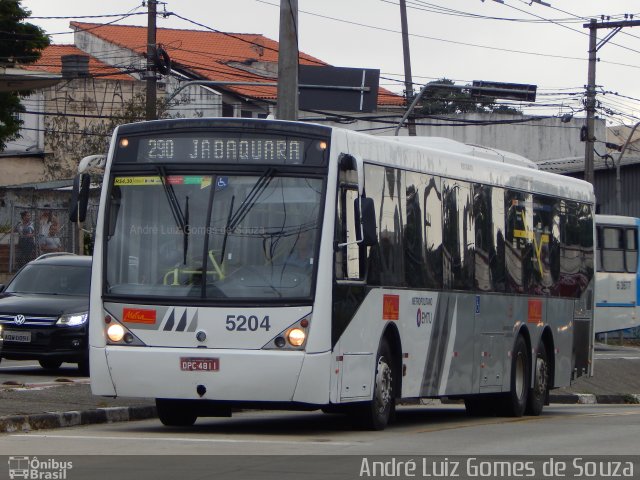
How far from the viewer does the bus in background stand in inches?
1575

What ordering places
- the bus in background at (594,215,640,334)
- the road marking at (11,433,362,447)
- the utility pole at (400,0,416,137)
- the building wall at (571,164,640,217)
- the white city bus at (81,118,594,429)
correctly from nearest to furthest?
1. the road marking at (11,433,362,447)
2. the white city bus at (81,118,594,429)
3. the bus in background at (594,215,640,334)
4. the utility pole at (400,0,416,137)
5. the building wall at (571,164,640,217)

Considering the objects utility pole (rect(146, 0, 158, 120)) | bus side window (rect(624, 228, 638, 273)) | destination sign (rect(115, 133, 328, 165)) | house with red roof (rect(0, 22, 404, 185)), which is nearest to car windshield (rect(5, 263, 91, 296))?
destination sign (rect(115, 133, 328, 165))

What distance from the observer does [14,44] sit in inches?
1929

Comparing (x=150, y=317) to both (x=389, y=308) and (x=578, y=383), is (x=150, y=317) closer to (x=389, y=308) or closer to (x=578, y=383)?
(x=389, y=308)

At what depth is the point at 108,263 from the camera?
44.4 feet

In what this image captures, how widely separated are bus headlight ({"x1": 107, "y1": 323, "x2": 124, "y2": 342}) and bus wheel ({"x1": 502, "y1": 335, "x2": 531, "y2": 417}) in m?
6.63

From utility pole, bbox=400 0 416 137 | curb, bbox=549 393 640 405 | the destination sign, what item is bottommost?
curb, bbox=549 393 640 405

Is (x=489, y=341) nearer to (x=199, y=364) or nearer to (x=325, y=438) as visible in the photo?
(x=325, y=438)

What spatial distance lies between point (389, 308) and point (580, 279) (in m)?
7.16

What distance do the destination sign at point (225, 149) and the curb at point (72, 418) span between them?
2.69 meters

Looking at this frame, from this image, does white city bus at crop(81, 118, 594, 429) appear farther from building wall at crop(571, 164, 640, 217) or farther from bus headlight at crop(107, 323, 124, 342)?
building wall at crop(571, 164, 640, 217)

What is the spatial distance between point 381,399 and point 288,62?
725cm
